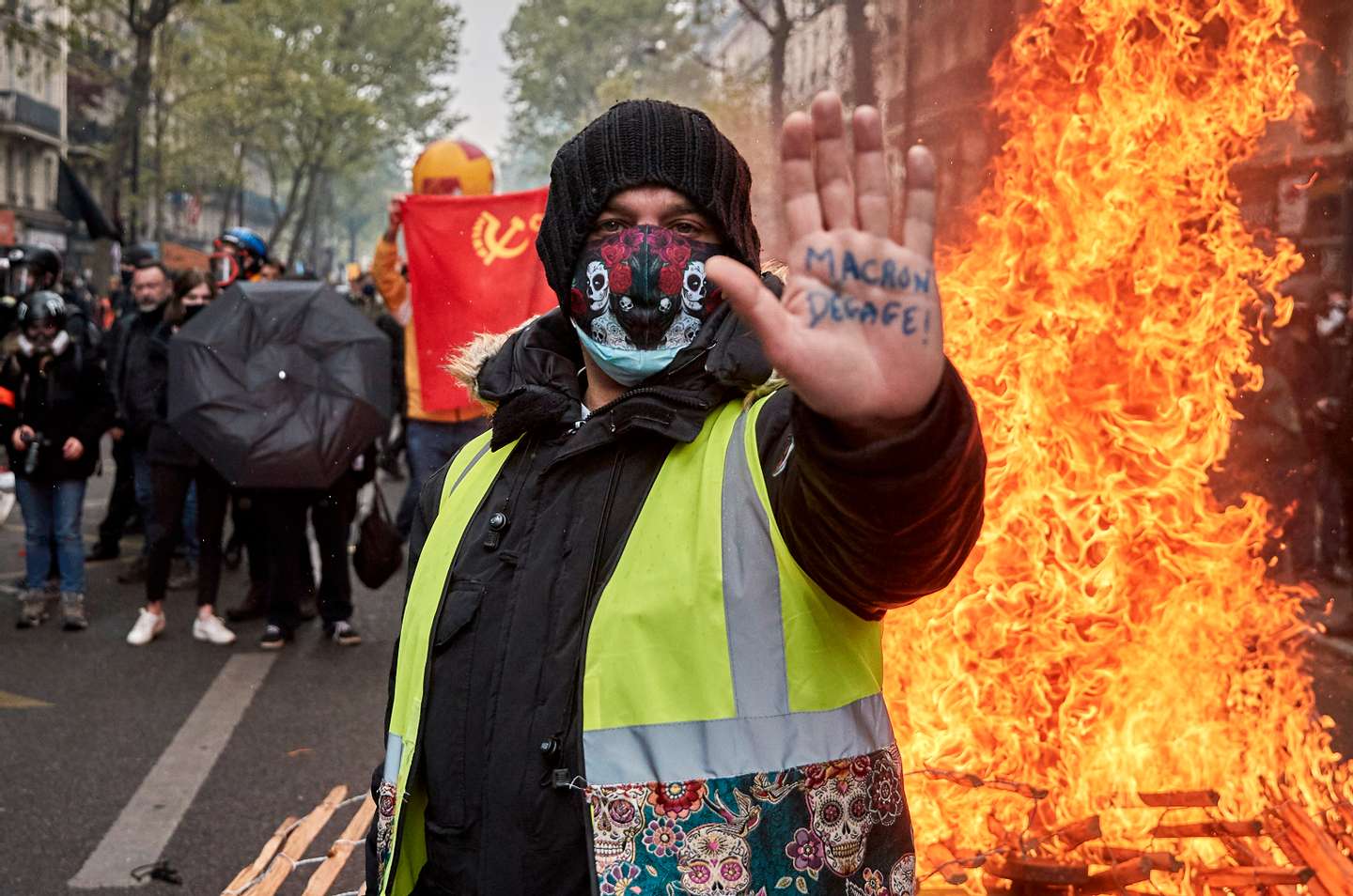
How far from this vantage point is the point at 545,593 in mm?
1875

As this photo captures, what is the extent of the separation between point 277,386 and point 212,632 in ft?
5.26

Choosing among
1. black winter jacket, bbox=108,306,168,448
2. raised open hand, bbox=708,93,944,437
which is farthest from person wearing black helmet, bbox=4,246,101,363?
raised open hand, bbox=708,93,944,437

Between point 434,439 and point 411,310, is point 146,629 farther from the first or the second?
point 411,310

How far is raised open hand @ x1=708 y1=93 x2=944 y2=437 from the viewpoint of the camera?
1448 mm

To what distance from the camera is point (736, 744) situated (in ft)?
5.61

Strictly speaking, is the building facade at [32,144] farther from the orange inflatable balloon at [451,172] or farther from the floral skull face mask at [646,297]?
the floral skull face mask at [646,297]

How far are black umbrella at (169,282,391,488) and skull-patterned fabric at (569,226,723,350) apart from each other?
4.88 meters

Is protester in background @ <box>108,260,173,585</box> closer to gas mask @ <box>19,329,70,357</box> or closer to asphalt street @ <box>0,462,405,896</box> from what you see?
gas mask @ <box>19,329,70,357</box>

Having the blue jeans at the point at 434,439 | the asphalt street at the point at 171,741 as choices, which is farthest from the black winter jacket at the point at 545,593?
the blue jeans at the point at 434,439

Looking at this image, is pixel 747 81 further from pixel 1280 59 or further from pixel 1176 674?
pixel 1176 674

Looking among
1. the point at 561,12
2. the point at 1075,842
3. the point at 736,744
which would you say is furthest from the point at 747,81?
the point at 561,12

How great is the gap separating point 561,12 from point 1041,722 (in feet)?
195

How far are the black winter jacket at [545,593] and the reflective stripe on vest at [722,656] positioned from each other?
1.7 inches

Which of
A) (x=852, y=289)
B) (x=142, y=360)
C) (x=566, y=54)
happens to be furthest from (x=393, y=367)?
(x=566, y=54)
